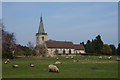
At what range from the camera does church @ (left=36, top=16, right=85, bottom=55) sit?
313 feet

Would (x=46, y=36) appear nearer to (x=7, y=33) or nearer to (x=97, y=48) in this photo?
(x=97, y=48)

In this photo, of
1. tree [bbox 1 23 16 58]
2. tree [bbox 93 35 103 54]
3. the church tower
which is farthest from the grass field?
the church tower

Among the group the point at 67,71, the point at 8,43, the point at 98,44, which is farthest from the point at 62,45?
the point at 67,71

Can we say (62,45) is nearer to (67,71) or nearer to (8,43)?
(8,43)

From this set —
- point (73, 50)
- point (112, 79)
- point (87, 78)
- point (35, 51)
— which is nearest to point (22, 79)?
point (87, 78)

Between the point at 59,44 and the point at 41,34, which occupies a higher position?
the point at 41,34

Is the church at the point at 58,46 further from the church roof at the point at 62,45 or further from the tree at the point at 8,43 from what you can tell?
the tree at the point at 8,43

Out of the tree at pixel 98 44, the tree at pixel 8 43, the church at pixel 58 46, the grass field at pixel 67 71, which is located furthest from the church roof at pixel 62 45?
the grass field at pixel 67 71

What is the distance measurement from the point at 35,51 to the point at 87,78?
47.2 meters

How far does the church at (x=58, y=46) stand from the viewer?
95250mm

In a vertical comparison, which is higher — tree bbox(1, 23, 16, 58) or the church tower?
the church tower

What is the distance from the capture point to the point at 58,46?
320 feet

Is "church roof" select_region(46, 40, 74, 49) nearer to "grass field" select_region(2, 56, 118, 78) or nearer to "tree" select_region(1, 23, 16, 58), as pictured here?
"tree" select_region(1, 23, 16, 58)

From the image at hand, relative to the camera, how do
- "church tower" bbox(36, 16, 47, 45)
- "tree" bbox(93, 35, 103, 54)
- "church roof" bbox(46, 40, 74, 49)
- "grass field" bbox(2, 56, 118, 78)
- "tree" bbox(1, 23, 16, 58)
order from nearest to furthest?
"grass field" bbox(2, 56, 118, 78) → "tree" bbox(1, 23, 16, 58) → "tree" bbox(93, 35, 103, 54) → "church roof" bbox(46, 40, 74, 49) → "church tower" bbox(36, 16, 47, 45)
